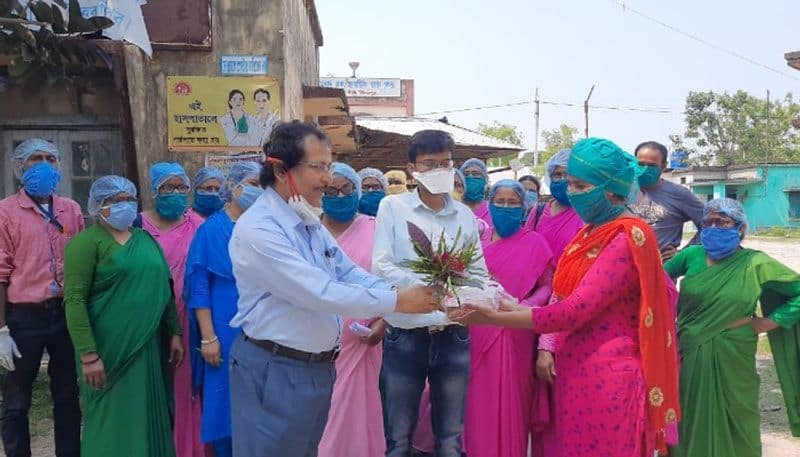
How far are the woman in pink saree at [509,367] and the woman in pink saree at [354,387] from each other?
53 centimetres

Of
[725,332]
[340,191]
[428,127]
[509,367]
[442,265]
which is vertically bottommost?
[509,367]

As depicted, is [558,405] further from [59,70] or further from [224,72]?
[224,72]

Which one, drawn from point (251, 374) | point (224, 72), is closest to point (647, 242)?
point (251, 374)

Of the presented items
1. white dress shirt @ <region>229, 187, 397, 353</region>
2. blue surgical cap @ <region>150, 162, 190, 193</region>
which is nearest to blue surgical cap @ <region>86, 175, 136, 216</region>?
blue surgical cap @ <region>150, 162, 190, 193</region>

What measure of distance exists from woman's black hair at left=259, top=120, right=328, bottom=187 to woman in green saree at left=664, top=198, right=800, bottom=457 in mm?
2362

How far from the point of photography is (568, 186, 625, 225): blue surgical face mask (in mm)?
2654

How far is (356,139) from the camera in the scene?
10727mm

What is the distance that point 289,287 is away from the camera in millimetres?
2244

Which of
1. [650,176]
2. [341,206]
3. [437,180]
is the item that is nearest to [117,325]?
[341,206]

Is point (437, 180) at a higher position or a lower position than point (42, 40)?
lower

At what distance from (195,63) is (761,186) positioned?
3589cm

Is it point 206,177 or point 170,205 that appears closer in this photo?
point 170,205

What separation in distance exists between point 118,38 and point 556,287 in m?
4.44

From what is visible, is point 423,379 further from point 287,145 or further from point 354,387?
point 287,145
